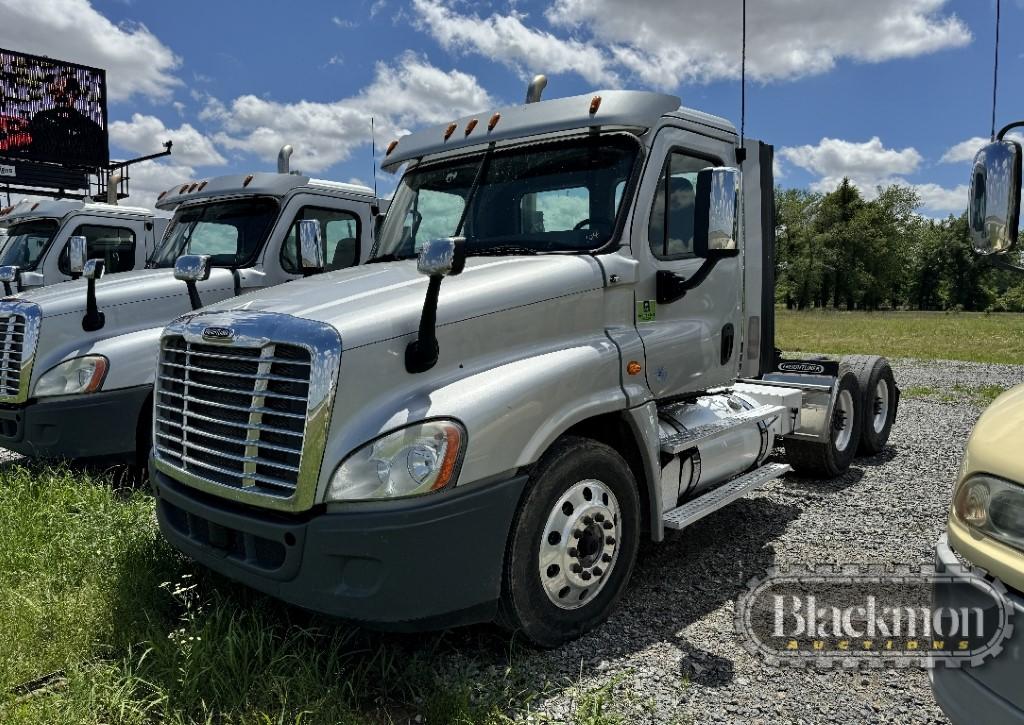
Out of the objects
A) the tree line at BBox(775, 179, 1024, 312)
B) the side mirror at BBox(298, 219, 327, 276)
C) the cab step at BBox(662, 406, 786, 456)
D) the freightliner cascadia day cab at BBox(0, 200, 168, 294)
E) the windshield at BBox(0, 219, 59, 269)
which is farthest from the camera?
the tree line at BBox(775, 179, 1024, 312)

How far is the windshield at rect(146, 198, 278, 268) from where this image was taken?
7348 millimetres

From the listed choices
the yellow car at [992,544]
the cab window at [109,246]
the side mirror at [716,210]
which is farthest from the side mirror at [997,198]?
the cab window at [109,246]

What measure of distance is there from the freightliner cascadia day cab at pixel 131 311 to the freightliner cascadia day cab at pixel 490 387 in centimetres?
202

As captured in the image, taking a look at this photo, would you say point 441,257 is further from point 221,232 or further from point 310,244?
point 221,232

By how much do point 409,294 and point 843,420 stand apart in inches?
203

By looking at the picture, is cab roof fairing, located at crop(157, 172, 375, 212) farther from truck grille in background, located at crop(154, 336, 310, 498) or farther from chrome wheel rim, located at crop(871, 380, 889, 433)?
chrome wheel rim, located at crop(871, 380, 889, 433)

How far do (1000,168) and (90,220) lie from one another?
10.4 metres

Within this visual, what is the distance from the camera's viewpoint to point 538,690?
311 cm

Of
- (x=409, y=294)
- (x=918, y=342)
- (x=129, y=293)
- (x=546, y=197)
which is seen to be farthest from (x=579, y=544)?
(x=918, y=342)

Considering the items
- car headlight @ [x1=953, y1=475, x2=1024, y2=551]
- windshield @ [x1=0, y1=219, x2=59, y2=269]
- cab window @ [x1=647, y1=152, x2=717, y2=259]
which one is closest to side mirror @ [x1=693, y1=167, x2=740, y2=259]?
cab window @ [x1=647, y1=152, x2=717, y2=259]

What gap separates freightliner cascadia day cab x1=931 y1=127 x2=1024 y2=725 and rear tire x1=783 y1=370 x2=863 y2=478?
12.9 ft

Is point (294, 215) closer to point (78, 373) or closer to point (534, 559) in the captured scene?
point (78, 373)

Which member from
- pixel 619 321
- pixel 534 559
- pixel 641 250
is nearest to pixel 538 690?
pixel 534 559

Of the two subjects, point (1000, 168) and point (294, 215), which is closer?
point (1000, 168)
